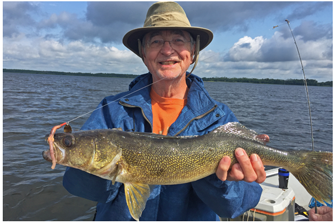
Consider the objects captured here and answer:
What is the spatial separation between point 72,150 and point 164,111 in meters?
1.38

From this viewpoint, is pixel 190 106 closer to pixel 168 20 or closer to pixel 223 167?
pixel 223 167

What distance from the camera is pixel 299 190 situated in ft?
21.8

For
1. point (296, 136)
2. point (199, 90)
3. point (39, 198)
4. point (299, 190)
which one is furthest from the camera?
point (296, 136)

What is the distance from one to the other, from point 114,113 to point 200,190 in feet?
4.91

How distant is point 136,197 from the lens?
2598 mm

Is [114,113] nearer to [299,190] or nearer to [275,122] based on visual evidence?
[299,190]

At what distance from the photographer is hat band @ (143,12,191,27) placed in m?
3.20

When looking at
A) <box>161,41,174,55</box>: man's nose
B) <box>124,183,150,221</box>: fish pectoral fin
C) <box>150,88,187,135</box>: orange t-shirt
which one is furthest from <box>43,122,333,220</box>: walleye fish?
<box>161,41,174,55</box>: man's nose

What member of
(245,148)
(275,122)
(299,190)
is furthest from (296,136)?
(245,148)

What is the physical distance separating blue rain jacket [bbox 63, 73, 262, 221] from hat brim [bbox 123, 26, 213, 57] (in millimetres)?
944

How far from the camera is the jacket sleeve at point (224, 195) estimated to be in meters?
2.78

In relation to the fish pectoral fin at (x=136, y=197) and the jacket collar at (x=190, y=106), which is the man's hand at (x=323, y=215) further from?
the fish pectoral fin at (x=136, y=197)

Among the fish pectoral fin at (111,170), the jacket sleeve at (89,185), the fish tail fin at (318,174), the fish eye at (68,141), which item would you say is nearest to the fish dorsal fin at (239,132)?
the fish tail fin at (318,174)

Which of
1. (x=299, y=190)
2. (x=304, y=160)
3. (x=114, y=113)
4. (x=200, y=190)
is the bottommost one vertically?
(x=299, y=190)
